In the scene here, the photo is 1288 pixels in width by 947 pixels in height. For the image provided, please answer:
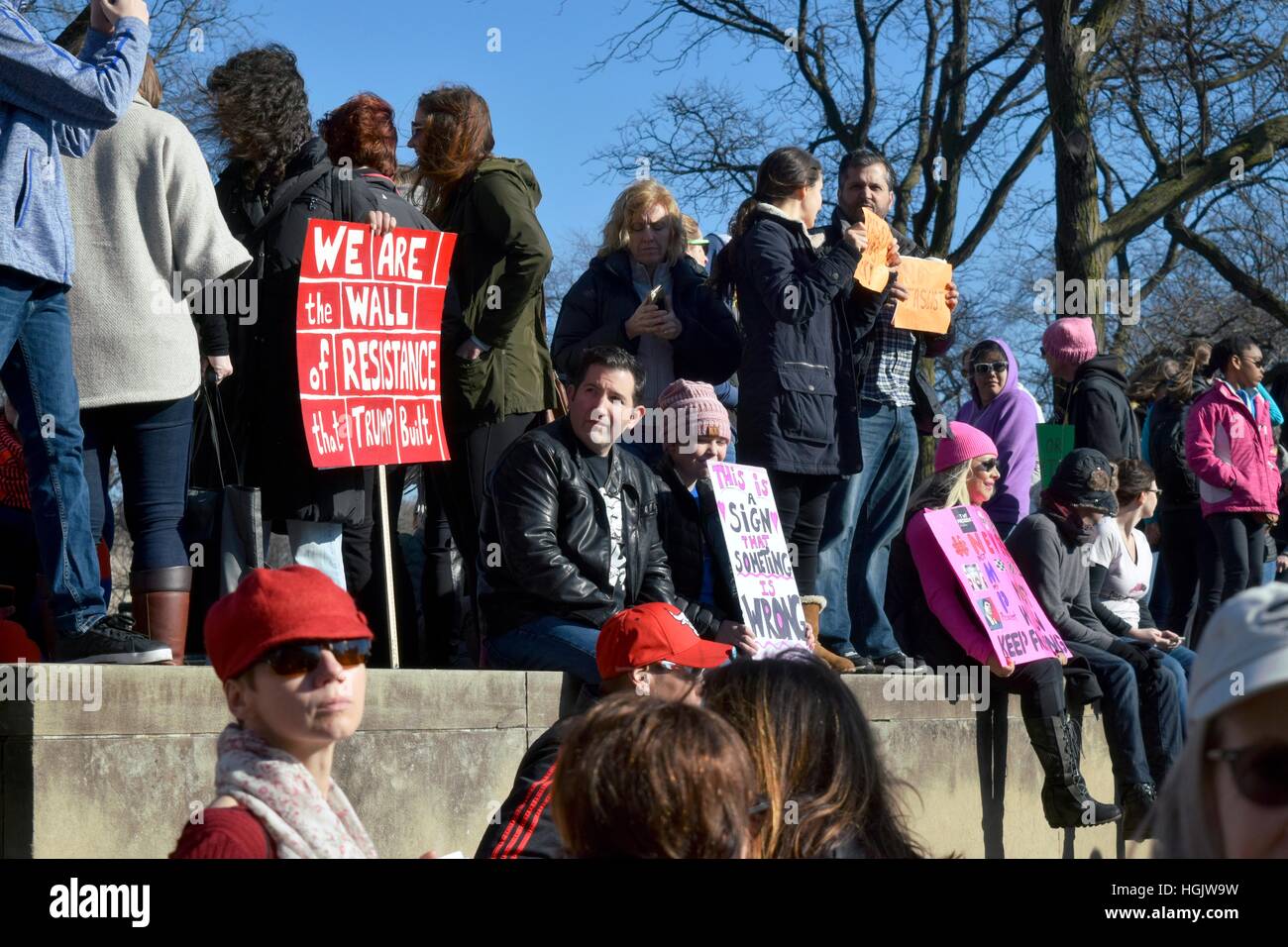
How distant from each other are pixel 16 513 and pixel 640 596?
2.35 m

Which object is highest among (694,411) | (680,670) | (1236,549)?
(694,411)

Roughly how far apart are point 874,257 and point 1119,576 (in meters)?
2.26

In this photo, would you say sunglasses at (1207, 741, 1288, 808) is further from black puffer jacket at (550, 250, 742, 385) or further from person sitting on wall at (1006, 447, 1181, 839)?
person sitting on wall at (1006, 447, 1181, 839)

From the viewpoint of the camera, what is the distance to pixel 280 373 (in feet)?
20.8

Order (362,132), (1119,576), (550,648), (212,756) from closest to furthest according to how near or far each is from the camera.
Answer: (212,756)
(550,648)
(362,132)
(1119,576)

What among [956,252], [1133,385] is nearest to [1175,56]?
[956,252]

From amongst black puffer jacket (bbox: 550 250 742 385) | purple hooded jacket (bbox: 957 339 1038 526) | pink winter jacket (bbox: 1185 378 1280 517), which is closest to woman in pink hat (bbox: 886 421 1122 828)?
black puffer jacket (bbox: 550 250 742 385)

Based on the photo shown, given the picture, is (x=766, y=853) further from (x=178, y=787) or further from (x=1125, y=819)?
(x=1125, y=819)

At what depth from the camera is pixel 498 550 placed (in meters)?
6.18

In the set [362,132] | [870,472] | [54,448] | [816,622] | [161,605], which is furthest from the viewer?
[870,472]

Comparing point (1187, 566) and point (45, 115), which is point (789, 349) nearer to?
point (45, 115)

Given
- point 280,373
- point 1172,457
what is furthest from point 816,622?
point 1172,457

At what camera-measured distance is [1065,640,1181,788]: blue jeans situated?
800 centimetres

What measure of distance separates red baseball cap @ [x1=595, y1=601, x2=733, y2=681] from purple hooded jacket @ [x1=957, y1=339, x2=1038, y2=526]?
4754 millimetres
